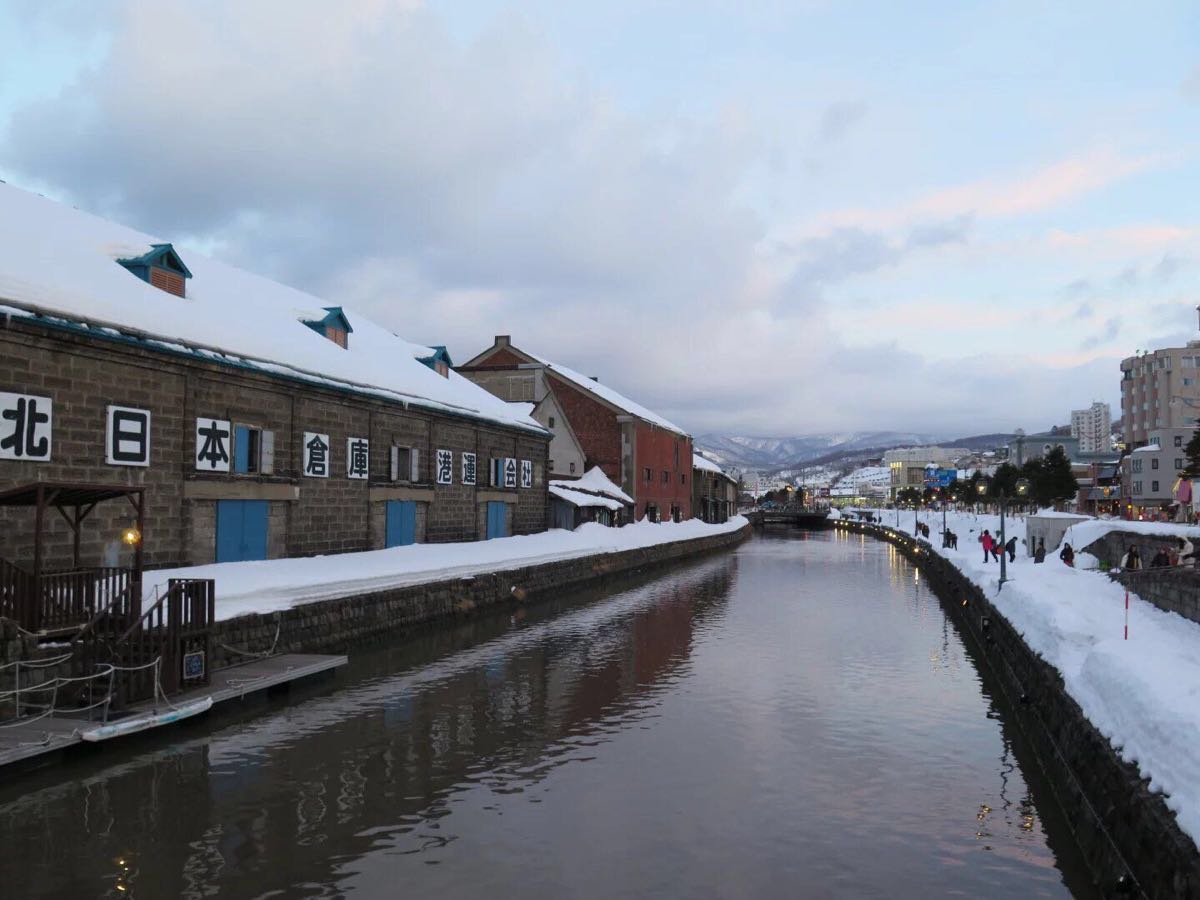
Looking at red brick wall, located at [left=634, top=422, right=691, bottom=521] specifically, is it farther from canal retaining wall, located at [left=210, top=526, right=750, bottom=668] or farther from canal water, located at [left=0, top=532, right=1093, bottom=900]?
canal water, located at [left=0, top=532, right=1093, bottom=900]

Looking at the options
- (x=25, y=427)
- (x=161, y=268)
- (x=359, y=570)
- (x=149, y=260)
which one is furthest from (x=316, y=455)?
(x=25, y=427)

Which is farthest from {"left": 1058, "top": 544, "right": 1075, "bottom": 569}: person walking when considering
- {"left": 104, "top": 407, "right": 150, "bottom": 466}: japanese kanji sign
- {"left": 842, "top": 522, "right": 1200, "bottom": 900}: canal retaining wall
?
{"left": 104, "top": 407, "right": 150, "bottom": 466}: japanese kanji sign

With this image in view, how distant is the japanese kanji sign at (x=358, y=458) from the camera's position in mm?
34531

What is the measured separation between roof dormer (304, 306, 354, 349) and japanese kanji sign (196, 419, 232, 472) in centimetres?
1112

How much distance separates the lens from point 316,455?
107 feet

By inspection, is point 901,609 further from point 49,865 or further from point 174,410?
point 49,865

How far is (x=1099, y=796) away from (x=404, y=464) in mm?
31345

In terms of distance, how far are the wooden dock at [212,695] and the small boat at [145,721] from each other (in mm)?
181

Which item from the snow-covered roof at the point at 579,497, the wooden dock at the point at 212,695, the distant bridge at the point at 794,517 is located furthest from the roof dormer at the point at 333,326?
the distant bridge at the point at 794,517

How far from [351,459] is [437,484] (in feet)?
23.9

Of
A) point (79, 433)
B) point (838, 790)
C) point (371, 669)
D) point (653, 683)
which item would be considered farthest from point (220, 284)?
point (838, 790)

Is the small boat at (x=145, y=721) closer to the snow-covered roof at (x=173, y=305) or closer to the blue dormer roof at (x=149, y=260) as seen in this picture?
the snow-covered roof at (x=173, y=305)

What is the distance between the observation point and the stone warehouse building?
22.0 metres

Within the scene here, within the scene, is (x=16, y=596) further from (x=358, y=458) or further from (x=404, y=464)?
(x=404, y=464)
